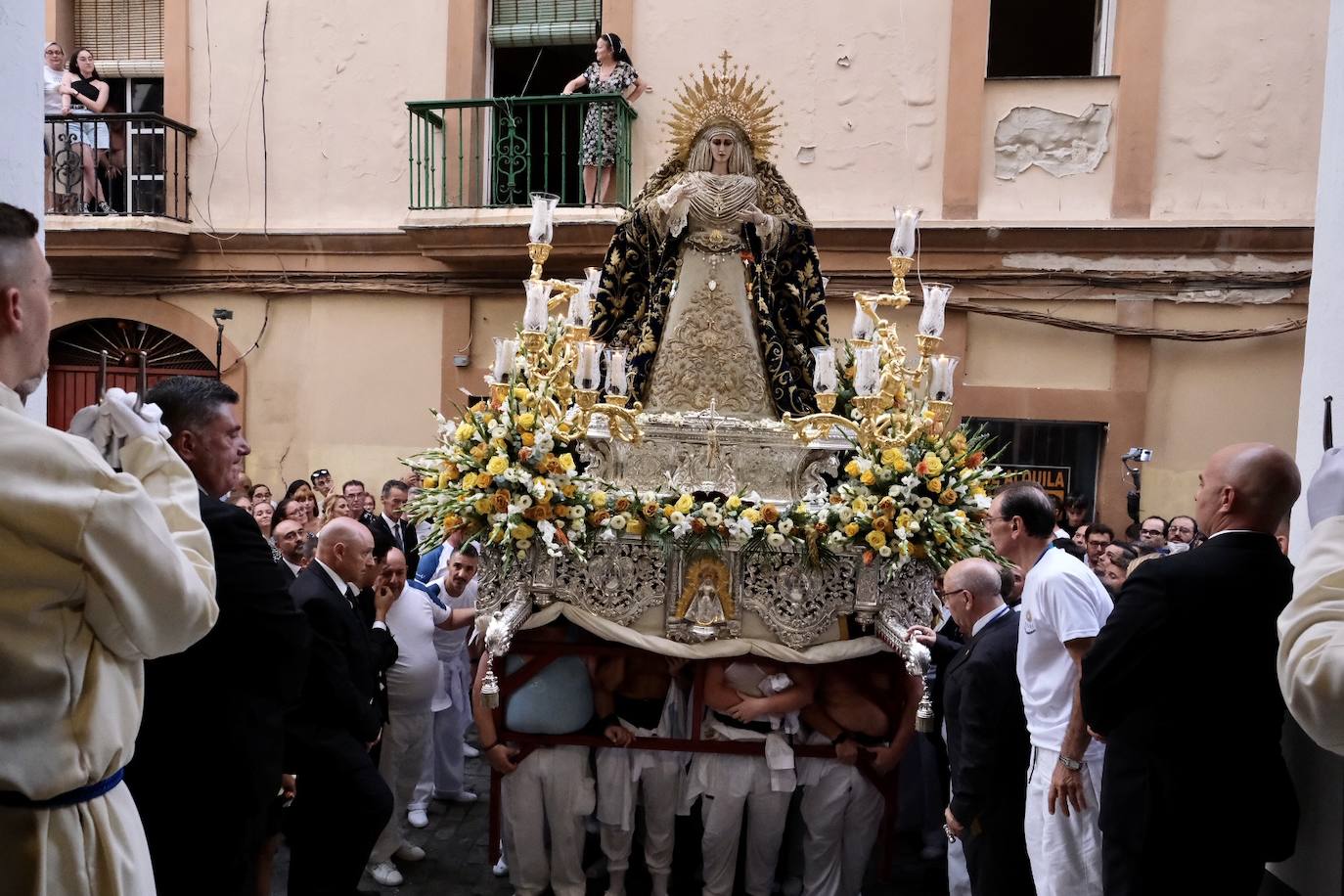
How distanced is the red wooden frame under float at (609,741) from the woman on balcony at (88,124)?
773 cm

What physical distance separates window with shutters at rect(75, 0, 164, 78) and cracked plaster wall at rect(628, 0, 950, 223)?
4.77m

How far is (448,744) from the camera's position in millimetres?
A: 5730

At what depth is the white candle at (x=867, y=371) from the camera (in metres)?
4.61

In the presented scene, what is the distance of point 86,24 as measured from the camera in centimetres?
1051

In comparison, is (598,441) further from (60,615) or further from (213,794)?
(60,615)

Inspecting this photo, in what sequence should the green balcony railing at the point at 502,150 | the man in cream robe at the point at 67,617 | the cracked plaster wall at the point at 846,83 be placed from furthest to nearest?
1. the green balcony railing at the point at 502,150
2. the cracked plaster wall at the point at 846,83
3. the man in cream robe at the point at 67,617

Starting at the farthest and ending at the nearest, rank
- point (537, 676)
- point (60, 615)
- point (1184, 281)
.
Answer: point (1184, 281)
point (537, 676)
point (60, 615)

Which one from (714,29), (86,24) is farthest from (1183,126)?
(86,24)

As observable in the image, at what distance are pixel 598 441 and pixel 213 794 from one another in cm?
226

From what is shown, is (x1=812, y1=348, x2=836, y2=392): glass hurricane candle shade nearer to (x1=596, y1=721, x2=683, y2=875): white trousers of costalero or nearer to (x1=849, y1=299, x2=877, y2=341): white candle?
(x1=849, y1=299, x2=877, y2=341): white candle

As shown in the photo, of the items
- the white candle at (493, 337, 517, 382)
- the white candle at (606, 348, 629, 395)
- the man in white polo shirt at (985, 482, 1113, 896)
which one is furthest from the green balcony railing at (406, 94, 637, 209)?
the man in white polo shirt at (985, 482, 1113, 896)

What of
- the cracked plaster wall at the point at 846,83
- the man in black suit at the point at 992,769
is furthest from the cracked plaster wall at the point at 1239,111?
the man in black suit at the point at 992,769

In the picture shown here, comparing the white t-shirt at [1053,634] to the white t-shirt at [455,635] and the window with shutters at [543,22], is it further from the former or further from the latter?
the window with shutters at [543,22]

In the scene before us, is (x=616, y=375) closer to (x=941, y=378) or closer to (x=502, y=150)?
(x=941, y=378)
